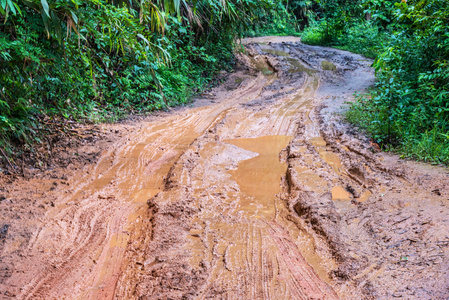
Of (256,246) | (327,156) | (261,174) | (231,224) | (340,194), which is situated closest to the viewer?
(256,246)

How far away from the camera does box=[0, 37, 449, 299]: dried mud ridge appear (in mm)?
2488

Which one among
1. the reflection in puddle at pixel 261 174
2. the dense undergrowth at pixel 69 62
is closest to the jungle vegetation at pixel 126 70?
the dense undergrowth at pixel 69 62

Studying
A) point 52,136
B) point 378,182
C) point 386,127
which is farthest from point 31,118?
point 386,127

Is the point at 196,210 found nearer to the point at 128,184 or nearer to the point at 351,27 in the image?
the point at 128,184

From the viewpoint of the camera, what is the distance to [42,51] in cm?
400

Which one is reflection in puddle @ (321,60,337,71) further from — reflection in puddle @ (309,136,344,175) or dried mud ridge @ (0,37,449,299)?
reflection in puddle @ (309,136,344,175)

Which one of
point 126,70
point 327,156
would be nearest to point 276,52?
point 126,70

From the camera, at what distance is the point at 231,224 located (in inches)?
132

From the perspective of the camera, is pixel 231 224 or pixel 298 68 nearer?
pixel 231 224

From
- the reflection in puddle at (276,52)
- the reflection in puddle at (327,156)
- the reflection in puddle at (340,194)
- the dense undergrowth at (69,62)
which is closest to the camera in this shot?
the dense undergrowth at (69,62)

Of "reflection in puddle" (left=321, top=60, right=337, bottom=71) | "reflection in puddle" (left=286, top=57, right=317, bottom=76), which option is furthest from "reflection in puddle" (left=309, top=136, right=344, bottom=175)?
"reflection in puddle" (left=321, top=60, right=337, bottom=71)

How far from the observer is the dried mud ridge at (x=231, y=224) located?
8.16 feet

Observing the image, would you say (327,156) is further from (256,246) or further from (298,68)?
(298,68)

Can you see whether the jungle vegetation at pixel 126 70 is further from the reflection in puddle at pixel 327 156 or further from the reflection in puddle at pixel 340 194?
the reflection in puddle at pixel 340 194
